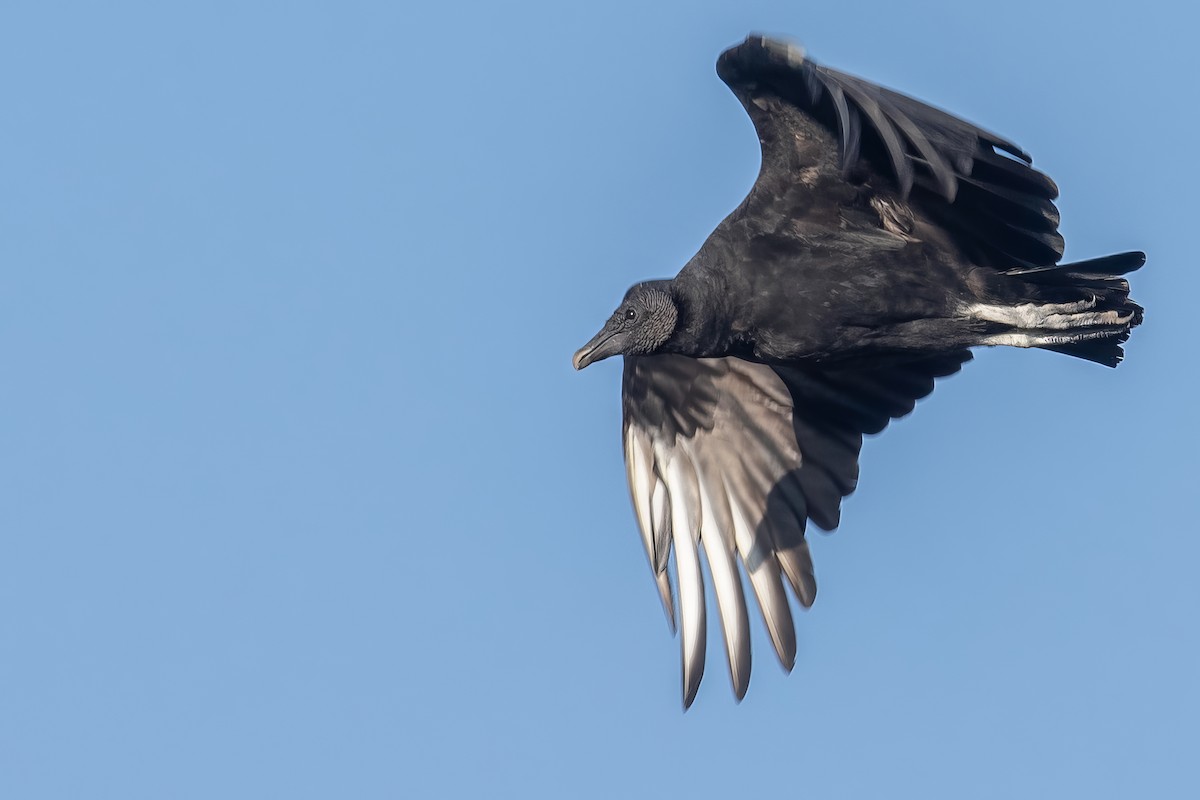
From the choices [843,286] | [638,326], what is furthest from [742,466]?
[843,286]

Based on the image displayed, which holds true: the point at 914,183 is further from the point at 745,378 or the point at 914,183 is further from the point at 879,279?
the point at 745,378

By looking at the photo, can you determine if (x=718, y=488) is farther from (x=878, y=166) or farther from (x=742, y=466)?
(x=878, y=166)

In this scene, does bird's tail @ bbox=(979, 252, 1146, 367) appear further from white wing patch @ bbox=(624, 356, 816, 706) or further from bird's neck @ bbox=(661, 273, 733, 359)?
white wing patch @ bbox=(624, 356, 816, 706)

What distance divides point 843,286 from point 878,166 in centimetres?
60

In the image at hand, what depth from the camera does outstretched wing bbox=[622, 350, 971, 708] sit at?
995 cm

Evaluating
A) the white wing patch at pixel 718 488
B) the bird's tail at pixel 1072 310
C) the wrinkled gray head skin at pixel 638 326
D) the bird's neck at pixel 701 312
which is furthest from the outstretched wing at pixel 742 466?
the wrinkled gray head skin at pixel 638 326

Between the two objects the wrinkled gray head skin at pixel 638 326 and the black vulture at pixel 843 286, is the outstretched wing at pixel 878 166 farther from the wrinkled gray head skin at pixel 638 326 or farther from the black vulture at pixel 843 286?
the wrinkled gray head skin at pixel 638 326

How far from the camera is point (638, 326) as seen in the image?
30.0 feet

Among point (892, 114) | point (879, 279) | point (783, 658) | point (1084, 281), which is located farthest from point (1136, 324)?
point (783, 658)

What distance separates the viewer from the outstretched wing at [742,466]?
392 inches

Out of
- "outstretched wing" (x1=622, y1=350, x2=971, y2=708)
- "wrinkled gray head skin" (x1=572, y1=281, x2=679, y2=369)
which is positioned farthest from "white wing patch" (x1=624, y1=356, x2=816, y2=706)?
"wrinkled gray head skin" (x1=572, y1=281, x2=679, y2=369)

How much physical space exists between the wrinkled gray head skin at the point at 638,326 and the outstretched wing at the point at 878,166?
1.72ft

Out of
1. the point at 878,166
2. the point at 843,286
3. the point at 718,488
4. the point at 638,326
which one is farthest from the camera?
the point at 718,488

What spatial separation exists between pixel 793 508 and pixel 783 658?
0.85m
